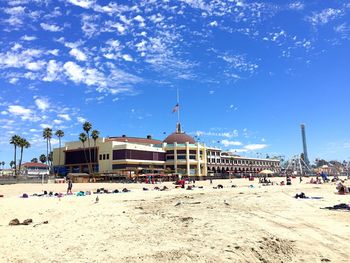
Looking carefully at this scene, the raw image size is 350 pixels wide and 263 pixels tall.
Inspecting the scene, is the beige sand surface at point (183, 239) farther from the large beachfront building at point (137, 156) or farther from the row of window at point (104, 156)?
the row of window at point (104, 156)

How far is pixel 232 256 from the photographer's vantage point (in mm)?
8734

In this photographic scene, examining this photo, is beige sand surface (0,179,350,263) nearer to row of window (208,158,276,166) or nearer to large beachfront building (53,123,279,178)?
large beachfront building (53,123,279,178)

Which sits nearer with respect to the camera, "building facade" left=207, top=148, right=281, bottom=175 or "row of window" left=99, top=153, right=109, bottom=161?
"row of window" left=99, top=153, right=109, bottom=161

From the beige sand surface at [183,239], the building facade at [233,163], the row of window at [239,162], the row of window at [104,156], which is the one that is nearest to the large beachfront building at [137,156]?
the row of window at [104,156]

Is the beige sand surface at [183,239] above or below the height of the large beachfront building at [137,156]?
below

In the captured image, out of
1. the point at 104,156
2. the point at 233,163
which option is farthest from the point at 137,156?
the point at 233,163

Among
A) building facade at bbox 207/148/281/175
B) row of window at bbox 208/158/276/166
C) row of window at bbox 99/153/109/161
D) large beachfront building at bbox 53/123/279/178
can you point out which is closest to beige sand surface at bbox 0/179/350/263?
large beachfront building at bbox 53/123/279/178

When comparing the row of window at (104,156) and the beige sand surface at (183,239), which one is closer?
the beige sand surface at (183,239)

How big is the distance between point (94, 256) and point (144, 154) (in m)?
95.5

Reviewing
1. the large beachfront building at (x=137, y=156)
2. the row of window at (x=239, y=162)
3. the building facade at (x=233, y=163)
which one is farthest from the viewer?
the row of window at (x=239, y=162)

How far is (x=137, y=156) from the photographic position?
10094 centimetres

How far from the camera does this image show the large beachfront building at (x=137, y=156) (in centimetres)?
9819

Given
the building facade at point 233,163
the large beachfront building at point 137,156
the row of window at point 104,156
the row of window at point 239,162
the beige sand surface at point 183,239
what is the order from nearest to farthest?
1. the beige sand surface at point 183,239
2. the large beachfront building at point 137,156
3. the row of window at point 104,156
4. the building facade at point 233,163
5. the row of window at point 239,162

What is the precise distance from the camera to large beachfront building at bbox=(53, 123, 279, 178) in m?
98.2
